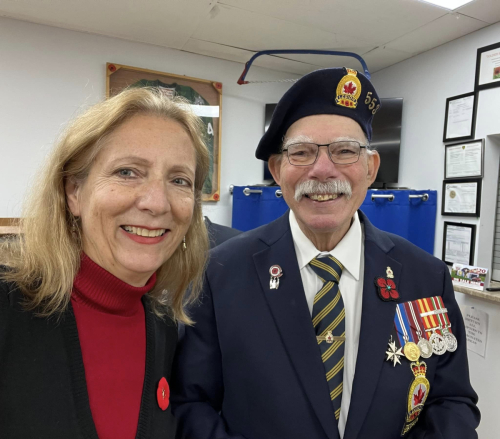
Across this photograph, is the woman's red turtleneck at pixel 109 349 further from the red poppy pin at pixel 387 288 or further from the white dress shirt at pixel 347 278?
the red poppy pin at pixel 387 288

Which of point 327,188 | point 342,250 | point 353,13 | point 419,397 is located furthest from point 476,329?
point 353,13

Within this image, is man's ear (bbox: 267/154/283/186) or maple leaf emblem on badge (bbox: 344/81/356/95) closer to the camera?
maple leaf emblem on badge (bbox: 344/81/356/95)

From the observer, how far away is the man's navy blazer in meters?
0.96

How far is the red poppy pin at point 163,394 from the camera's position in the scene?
36.8 inches

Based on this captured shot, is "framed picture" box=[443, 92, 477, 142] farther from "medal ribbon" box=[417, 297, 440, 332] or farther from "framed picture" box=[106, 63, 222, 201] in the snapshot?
"medal ribbon" box=[417, 297, 440, 332]

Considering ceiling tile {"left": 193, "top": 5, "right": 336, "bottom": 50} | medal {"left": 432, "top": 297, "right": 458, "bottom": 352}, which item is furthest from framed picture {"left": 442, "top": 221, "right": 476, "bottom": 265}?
medal {"left": 432, "top": 297, "right": 458, "bottom": 352}

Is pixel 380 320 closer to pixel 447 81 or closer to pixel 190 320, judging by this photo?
pixel 190 320

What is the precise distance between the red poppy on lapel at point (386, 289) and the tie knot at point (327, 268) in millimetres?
113

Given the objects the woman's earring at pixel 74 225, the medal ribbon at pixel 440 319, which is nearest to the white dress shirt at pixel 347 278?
the medal ribbon at pixel 440 319

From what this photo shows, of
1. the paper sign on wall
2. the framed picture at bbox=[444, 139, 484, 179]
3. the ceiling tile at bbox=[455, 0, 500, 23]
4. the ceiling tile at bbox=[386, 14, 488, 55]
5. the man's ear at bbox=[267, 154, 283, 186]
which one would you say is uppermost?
the ceiling tile at bbox=[386, 14, 488, 55]

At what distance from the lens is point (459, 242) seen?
281 cm

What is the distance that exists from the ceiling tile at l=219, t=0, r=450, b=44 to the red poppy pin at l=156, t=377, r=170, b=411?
2345 millimetres

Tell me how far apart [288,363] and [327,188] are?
1.65ft

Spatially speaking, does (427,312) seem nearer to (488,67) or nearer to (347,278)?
(347,278)
